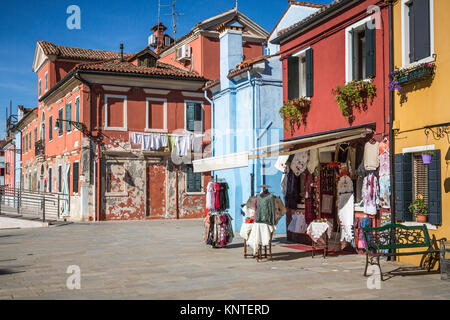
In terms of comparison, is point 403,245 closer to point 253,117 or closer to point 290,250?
point 290,250

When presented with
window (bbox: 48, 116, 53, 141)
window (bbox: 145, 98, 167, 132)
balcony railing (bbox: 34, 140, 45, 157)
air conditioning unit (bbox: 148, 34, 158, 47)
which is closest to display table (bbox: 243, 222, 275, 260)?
window (bbox: 145, 98, 167, 132)

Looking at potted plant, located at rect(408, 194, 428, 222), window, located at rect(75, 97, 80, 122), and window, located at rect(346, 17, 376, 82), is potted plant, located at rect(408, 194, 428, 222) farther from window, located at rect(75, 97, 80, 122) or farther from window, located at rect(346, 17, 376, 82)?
window, located at rect(75, 97, 80, 122)

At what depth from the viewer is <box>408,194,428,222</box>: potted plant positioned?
9.45 metres

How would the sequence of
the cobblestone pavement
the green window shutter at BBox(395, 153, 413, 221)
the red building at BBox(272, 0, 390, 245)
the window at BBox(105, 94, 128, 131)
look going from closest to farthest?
the cobblestone pavement
the green window shutter at BBox(395, 153, 413, 221)
the red building at BBox(272, 0, 390, 245)
the window at BBox(105, 94, 128, 131)

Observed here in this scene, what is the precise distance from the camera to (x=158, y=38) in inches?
1359

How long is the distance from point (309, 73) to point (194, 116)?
1374 centimetres

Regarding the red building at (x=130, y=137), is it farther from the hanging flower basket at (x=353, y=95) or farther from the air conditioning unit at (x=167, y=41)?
the hanging flower basket at (x=353, y=95)

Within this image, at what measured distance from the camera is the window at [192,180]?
26.0 m

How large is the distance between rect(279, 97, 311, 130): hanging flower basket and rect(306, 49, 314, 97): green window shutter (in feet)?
0.76

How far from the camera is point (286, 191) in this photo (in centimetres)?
1389
